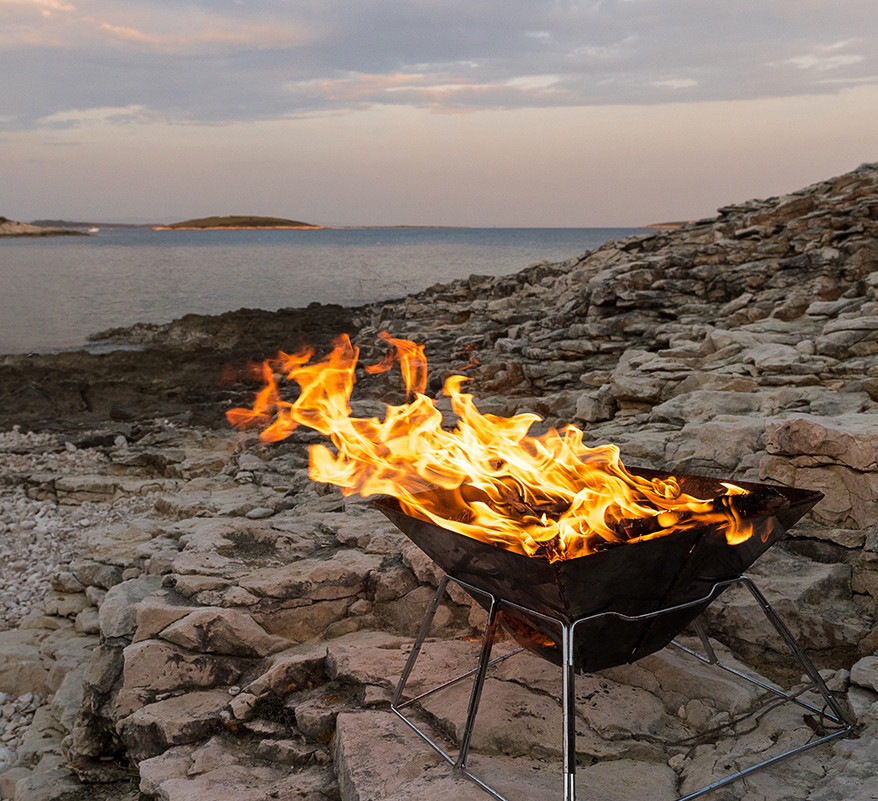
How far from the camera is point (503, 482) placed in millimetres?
3961

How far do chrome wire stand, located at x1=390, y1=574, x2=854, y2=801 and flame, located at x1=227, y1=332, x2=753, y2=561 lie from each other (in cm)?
32

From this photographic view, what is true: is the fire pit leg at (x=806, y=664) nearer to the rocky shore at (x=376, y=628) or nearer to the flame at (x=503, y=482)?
the rocky shore at (x=376, y=628)

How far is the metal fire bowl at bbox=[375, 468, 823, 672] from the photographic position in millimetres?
2633

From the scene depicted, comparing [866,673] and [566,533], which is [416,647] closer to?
[566,533]

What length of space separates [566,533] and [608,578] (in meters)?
0.37

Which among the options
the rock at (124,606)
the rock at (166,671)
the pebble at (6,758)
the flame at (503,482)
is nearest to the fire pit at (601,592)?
the flame at (503,482)

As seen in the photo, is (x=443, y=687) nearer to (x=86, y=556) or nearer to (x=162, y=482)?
(x=86, y=556)

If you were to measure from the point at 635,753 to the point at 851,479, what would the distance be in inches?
99.6

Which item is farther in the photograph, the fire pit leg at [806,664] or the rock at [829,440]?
the rock at [829,440]

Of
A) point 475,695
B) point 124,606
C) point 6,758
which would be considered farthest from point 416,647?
point 6,758

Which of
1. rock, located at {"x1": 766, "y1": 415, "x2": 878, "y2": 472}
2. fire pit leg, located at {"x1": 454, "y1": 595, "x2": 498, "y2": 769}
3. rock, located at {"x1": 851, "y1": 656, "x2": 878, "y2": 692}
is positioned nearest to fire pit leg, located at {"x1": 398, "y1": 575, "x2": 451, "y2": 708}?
fire pit leg, located at {"x1": 454, "y1": 595, "x2": 498, "y2": 769}

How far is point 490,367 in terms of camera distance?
43.6ft

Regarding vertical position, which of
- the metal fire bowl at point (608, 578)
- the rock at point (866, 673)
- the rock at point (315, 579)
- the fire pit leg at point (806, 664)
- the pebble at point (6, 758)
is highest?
the metal fire bowl at point (608, 578)

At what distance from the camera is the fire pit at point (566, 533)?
8.90ft
